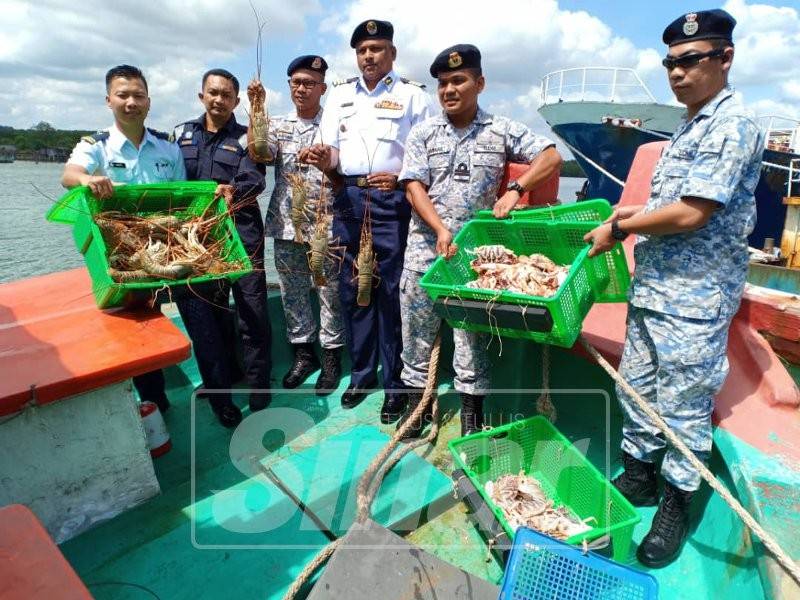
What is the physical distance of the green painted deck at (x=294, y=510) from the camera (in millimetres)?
2361

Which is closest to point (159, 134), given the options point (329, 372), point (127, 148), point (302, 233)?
point (127, 148)

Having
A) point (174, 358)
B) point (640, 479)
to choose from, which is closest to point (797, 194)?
point (640, 479)

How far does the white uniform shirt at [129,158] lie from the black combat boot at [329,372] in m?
1.78

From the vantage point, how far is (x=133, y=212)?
10.6 feet

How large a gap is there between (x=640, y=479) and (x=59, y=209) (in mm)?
3649

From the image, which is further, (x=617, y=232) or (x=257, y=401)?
(x=257, y=401)

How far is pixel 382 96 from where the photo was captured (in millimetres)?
3611

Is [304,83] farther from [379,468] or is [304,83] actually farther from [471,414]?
[379,468]

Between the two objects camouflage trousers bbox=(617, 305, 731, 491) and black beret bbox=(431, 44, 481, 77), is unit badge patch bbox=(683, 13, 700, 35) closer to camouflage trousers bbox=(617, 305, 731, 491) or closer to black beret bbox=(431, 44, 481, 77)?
black beret bbox=(431, 44, 481, 77)

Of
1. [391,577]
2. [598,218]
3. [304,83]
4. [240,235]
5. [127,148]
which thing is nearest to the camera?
[391,577]

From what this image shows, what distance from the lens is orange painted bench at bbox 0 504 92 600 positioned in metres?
1.24

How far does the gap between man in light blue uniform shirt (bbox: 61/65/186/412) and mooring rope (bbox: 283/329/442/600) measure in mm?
1876

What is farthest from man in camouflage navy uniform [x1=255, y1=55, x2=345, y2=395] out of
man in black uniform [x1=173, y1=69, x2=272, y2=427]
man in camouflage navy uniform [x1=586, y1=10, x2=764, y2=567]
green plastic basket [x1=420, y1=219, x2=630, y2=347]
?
man in camouflage navy uniform [x1=586, y1=10, x2=764, y2=567]

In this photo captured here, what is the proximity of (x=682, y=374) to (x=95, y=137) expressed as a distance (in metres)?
3.72
